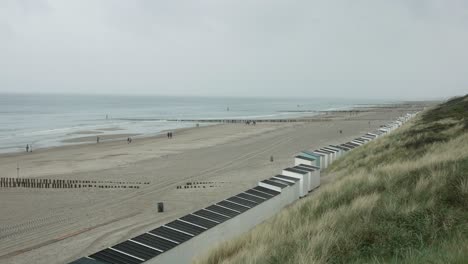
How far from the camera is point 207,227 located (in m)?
9.08

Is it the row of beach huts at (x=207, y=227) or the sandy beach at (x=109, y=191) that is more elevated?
the row of beach huts at (x=207, y=227)

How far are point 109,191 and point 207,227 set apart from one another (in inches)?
512

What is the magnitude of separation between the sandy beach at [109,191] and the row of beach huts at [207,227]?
13.1 ft

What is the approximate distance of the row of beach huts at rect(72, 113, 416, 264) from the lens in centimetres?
744

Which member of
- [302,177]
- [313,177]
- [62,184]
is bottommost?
[62,184]

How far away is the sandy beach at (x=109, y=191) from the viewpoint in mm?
13219

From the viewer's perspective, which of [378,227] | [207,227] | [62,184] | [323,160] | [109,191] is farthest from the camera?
[62,184]

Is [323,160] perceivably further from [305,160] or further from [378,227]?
[378,227]

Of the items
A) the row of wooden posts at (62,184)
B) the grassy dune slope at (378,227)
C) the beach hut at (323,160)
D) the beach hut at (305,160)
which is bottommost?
the row of wooden posts at (62,184)

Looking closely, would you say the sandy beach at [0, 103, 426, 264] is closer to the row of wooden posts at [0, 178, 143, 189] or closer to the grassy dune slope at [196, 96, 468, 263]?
the row of wooden posts at [0, 178, 143, 189]

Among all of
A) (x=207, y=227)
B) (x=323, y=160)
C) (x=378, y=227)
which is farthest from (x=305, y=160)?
(x=378, y=227)

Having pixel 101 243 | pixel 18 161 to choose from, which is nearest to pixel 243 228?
pixel 101 243

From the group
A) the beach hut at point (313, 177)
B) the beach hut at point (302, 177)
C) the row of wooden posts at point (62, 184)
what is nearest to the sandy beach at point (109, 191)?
the row of wooden posts at point (62, 184)

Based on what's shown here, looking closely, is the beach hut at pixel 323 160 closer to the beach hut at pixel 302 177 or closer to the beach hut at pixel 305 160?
the beach hut at pixel 305 160
